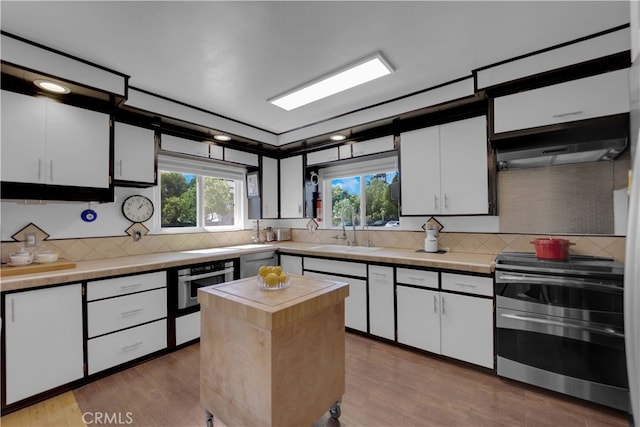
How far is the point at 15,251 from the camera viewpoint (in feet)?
7.65

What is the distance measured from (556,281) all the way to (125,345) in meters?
3.40

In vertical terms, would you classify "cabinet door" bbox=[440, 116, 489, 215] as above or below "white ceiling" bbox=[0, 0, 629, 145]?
below

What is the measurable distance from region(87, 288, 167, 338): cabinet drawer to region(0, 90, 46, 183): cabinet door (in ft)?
3.55

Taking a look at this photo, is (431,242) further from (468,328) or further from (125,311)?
(125,311)

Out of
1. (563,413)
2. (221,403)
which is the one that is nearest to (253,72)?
(221,403)

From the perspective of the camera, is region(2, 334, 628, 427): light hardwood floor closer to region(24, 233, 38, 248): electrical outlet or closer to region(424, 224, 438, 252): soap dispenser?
region(424, 224, 438, 252): soap dispenser

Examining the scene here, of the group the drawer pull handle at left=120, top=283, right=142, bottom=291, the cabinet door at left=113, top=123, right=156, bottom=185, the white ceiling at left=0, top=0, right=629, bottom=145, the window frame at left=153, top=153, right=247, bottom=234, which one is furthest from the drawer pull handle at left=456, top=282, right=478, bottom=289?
the cabinet door at left=113, top=123, right=156, bottom=185

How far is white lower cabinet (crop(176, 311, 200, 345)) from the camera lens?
2.76m

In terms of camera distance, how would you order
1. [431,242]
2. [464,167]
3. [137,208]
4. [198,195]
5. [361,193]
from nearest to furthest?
[464,167]
[431,242]
[137,208]
[198,195]
[361,193]

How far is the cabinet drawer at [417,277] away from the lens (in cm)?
253

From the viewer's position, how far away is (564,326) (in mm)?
1966

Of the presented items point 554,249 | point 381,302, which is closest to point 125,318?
point 381,302

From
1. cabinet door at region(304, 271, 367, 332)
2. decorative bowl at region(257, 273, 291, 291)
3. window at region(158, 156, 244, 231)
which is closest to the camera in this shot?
decorative bowl at region(257, 273, 291, 291)

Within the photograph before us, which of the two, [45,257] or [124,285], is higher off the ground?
[45,257]
